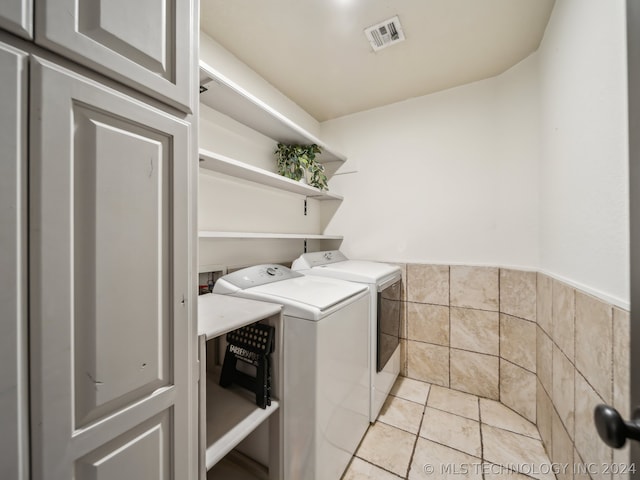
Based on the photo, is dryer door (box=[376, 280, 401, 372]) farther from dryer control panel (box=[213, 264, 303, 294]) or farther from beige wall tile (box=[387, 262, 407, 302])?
dryer control panel (box=[213, 264, 303, 294])

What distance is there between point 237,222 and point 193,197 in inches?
43.2

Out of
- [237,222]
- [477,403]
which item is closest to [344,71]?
[237,222]

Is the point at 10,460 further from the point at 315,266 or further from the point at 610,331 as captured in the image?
the point at 315,266

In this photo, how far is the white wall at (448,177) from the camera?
182 cm

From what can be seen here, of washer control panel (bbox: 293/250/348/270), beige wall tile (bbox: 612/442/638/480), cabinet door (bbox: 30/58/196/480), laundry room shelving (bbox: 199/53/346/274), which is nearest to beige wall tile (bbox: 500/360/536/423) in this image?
beige wall tile (bbox: 612/442/638/480)

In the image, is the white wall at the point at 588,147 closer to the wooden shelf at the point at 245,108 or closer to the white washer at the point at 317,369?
the white washer at the point at 317,369

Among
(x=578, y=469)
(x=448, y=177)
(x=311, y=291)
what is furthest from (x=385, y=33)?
(x=578, y=469)

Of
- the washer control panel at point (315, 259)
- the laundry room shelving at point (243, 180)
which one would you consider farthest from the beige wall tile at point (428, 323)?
the laundry room shelving at point (243, 180)

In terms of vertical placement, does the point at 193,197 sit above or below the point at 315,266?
above

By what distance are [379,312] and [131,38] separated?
167 centimetres

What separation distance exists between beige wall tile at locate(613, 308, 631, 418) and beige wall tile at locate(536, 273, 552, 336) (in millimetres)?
729

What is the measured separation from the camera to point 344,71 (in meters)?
1.90

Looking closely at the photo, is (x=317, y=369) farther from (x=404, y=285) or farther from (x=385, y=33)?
(x=385, y=33)

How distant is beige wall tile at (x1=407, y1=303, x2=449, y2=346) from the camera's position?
208 centimetres
